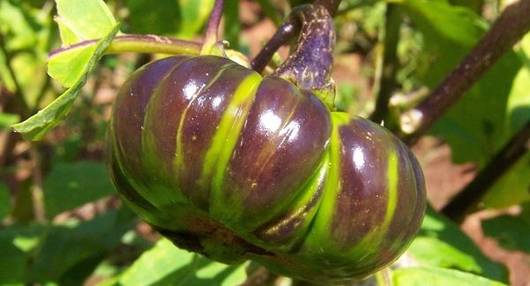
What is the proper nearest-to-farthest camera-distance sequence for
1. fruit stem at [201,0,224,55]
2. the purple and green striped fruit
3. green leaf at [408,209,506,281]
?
the purple and green striped fruit < fruit stem at [201,0,224,55] < green leaf at [408,209,506,281]

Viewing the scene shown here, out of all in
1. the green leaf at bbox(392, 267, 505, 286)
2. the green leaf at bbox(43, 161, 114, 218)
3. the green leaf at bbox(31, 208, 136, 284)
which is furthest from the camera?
the green leaf at bbox(43, 161, 114, 218)

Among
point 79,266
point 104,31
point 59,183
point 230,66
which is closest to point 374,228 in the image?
point 230,66

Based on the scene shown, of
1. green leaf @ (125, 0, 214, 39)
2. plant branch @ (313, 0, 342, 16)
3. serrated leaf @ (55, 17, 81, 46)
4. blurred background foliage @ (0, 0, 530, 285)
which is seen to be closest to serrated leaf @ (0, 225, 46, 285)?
blurred background foliage @ (0, 0, 530, 285)

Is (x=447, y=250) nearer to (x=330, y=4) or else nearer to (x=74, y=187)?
(x=330, y=4)

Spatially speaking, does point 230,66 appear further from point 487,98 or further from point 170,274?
point 487,98

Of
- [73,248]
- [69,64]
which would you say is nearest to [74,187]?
[73,248]

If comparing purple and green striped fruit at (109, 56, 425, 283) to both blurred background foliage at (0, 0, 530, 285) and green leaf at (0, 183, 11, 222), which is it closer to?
blurred background foliage at (0, 0, 530, 285)
